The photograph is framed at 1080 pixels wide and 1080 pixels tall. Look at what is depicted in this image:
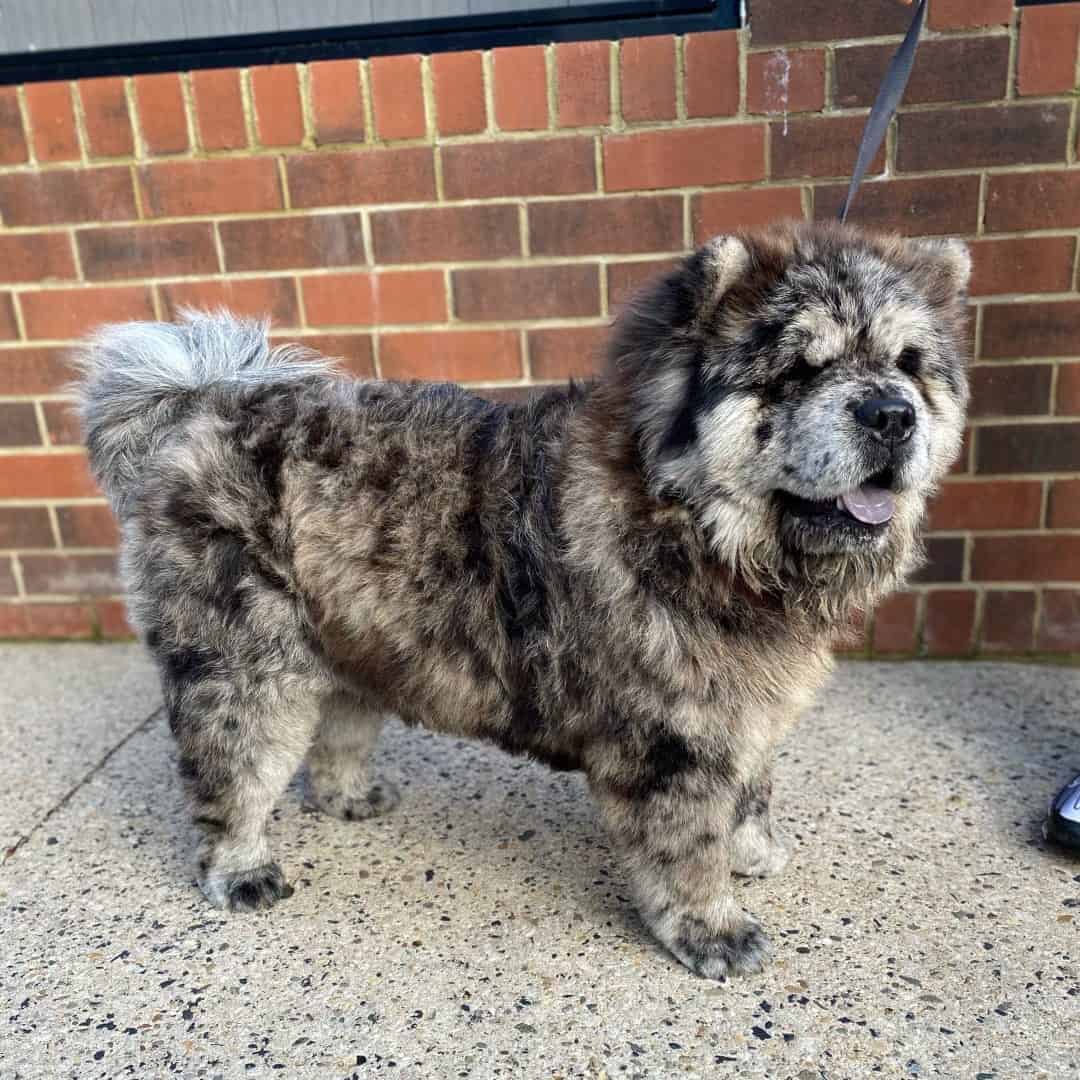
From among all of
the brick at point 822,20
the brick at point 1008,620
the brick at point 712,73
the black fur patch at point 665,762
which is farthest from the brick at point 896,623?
the brick at point 822,20

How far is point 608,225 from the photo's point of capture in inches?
149

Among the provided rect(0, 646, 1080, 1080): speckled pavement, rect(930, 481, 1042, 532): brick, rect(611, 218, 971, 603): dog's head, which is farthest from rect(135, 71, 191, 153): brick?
rect(930, 481, 1042, 532): brick

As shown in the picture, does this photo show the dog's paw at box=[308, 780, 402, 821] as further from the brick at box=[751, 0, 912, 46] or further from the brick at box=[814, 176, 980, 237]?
the brick at box=[751, 0, 912, 46]

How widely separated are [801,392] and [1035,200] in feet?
6.75

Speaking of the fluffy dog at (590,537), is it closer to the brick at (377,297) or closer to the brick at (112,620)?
the brick at (377,297)

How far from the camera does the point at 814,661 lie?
2520 millimetres

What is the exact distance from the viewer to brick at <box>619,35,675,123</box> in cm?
358

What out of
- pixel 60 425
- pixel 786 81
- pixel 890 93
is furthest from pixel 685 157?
pixel 60 425

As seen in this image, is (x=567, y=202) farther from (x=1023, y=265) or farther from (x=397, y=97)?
(x=1023, y=265)

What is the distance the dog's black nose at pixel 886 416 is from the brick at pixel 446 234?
83.6 inches

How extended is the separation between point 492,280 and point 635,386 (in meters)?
1.72

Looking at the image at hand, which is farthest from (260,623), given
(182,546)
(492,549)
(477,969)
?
(477,969)

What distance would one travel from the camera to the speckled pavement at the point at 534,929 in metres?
2.28

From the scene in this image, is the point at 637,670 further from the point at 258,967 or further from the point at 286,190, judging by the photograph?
the point at 286,190
